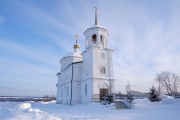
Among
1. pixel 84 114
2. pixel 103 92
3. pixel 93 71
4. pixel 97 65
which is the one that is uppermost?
pixel 97 65

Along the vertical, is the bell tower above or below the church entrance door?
above

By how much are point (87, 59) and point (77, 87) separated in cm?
510

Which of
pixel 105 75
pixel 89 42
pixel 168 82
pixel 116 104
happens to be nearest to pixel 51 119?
pixel 116 104

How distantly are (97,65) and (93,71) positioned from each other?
1249 millimetres

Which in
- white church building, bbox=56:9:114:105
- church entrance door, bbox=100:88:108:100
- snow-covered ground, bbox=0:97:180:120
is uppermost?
white church building, bbox=56:9:114:105

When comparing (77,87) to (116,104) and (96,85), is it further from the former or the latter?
(116,104)

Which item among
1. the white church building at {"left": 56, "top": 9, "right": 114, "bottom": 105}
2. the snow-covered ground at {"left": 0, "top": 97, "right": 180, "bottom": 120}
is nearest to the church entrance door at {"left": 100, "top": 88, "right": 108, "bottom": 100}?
the white church building at {"left": 56, "top": 9, "right": 114, "bottom": 105}

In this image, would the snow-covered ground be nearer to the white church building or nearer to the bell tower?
the bell tower

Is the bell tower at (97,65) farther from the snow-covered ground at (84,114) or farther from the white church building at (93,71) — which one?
the snow-covered ground at (84,114)

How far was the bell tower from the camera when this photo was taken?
24594mm

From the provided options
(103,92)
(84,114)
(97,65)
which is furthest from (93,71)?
(84,114)

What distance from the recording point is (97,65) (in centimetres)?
2555

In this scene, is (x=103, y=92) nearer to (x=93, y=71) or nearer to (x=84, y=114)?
(x=93, y=71)

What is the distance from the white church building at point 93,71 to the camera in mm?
24750
